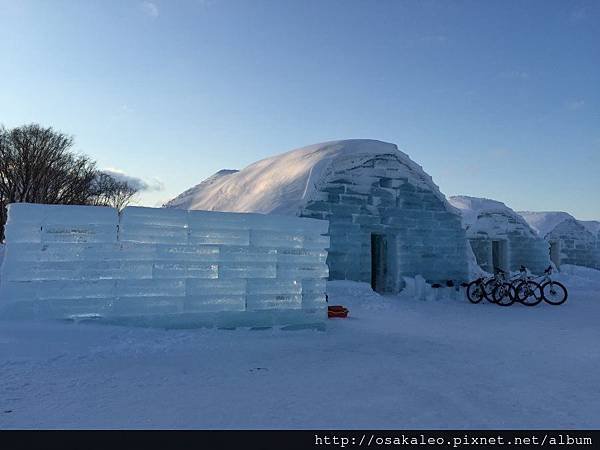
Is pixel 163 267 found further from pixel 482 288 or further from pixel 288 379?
pixel 482 288

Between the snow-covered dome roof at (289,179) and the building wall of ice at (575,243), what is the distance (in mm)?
14766

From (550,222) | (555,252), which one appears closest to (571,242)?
(555,252)

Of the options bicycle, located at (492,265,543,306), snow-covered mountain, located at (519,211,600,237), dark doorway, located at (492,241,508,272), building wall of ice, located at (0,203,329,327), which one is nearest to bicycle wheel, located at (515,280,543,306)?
bicycle, located at (492,265,543,306)

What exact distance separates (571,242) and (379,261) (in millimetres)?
17332

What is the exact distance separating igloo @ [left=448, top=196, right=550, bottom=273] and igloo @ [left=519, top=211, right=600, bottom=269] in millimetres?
5137

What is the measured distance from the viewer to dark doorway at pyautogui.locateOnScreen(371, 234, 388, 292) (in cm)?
1359

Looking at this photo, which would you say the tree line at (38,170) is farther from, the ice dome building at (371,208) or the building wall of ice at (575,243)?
the building wall of ice at (575,243)

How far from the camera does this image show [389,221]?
1327 cm

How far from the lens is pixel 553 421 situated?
293cm

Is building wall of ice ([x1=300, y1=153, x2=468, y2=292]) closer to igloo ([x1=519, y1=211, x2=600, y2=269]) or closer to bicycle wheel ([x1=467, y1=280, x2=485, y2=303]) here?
bicycle wheel ([x1=467, y1=280, x2=485, y2=303])

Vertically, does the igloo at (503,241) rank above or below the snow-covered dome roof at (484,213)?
below

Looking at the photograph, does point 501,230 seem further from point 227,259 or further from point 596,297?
point 227,259

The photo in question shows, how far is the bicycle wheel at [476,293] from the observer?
12789mm

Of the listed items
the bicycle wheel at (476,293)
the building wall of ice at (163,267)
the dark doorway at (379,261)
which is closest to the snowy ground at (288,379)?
the building wall of ice at (163,267)
